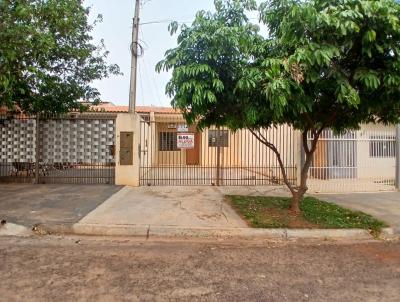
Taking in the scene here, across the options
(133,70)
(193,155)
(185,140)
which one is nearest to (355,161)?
(185,140)

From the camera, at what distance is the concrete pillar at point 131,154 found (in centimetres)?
1092

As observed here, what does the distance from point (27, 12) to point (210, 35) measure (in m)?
3.63

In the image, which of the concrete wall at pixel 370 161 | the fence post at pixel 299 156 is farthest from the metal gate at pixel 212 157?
the concrete wall at pixel 370 161

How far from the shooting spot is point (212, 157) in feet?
57.5

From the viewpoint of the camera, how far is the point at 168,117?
62.0 ft

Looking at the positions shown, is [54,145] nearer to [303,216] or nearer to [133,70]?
[133,70]

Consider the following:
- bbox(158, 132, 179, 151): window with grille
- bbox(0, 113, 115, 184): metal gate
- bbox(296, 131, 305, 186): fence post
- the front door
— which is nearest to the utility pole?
bbox(0, 113, 115, 184): metal gate

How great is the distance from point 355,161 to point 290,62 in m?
6.93

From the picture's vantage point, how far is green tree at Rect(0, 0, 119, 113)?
22.0 ft

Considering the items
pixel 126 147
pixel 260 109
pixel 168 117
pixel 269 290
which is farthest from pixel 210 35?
pixel 168 117

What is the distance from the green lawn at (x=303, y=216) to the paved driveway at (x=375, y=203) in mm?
383

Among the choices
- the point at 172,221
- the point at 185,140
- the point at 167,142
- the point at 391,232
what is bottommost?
the point at 391,232

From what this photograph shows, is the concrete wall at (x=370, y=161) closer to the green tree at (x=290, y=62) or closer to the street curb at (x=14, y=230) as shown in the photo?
the green tree at (x=290, y=62)

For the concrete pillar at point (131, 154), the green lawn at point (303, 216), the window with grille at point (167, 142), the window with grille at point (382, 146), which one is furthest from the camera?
the window with grille at point (167, 142)
